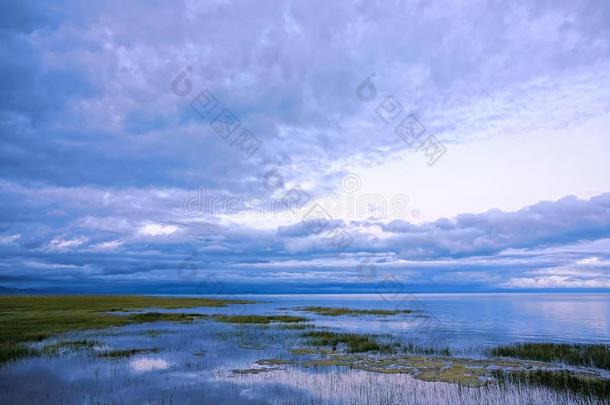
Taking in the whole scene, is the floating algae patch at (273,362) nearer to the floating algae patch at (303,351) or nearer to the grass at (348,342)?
the floating algae patch at (303,351)

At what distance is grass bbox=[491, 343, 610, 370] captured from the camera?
2972cm

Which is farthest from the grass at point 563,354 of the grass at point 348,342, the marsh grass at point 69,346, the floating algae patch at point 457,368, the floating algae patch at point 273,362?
the marsh grass at point 69,346

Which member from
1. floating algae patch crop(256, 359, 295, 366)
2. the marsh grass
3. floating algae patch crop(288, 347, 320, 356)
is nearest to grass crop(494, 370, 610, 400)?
floating algae patch crop(256, 359, 295, 366)

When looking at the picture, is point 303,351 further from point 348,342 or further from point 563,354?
point 563,354

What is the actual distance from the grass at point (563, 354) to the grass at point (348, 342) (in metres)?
9.82

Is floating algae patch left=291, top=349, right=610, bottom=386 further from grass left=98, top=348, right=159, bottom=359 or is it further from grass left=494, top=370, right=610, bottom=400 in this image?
grass left=98, top=348, right=159, bottom=359

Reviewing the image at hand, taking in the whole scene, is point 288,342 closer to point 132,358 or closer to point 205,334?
point 205,334

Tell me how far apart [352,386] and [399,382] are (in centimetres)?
301

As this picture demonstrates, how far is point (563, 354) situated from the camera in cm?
3241

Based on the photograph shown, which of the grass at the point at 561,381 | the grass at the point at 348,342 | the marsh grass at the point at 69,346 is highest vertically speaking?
the marsh grass at the point at 69,346

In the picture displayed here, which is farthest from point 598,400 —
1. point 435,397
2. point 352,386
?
point 352,386

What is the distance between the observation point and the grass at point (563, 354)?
29.7 m

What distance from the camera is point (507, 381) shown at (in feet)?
77.7

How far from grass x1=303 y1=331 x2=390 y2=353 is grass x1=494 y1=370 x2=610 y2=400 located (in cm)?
1192
